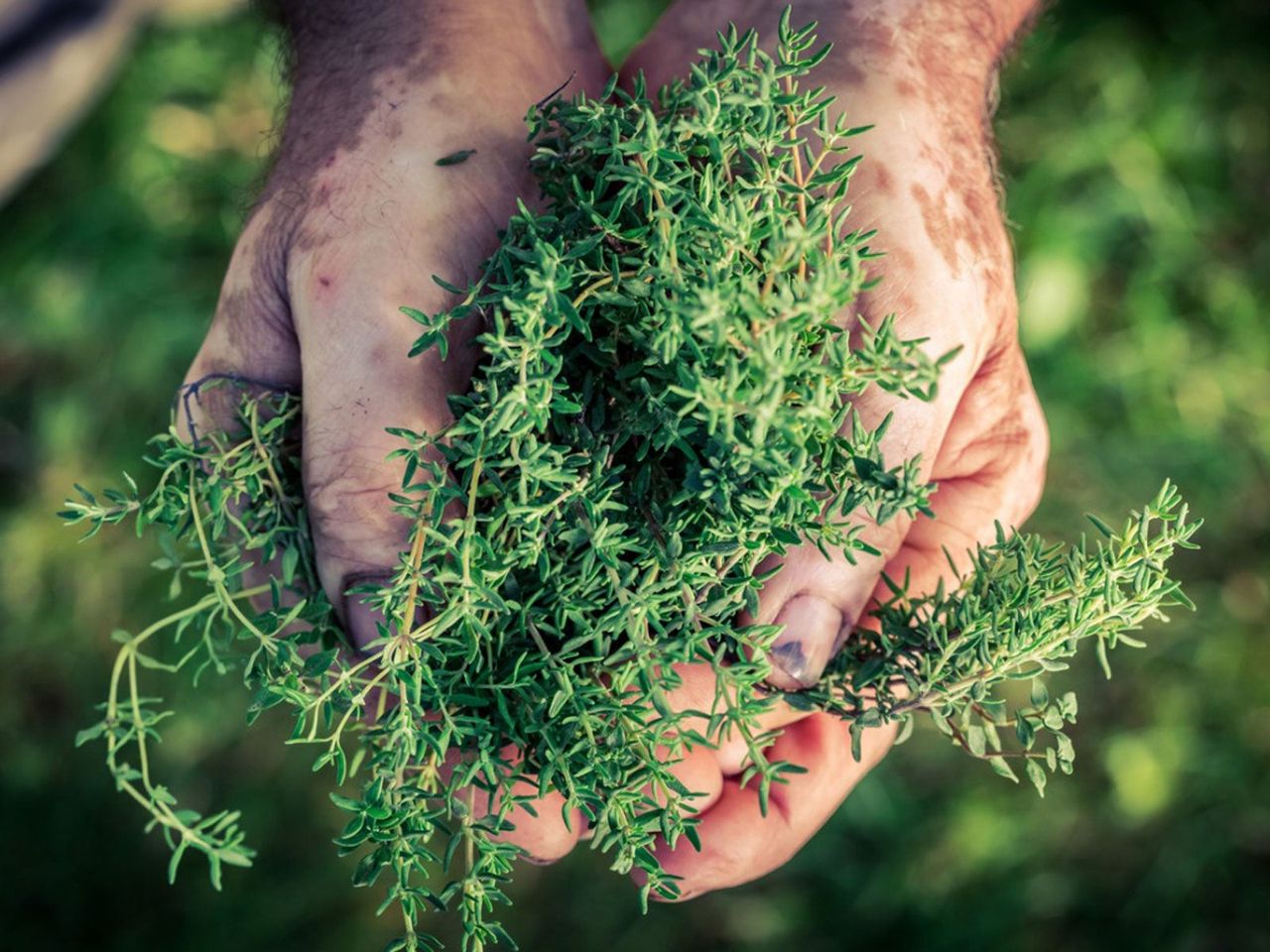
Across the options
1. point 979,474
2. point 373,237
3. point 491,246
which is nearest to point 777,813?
point 979,474

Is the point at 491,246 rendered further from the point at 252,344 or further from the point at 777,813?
the point at 777,813

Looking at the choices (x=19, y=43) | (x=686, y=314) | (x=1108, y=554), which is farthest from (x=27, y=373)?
(x=1108, y=554)

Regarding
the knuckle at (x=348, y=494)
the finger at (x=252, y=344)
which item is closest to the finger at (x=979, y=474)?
the knuckle at (x=348, y=494)

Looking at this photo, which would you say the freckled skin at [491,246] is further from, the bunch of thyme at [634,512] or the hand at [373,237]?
the bunch of thyme at [634,512]

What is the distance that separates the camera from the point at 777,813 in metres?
2.36

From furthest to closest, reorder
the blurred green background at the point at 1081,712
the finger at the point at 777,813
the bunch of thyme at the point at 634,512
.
Result: the blurred green background at the point at 1081,712 → the finger at the point at 777,813 → the bunch of thyme at the point at 634,512

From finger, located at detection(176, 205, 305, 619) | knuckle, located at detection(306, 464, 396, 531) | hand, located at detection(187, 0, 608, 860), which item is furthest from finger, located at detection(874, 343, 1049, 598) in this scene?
finger, located at detection(176, 205, 305, 619)

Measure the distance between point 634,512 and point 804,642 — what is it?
42cm

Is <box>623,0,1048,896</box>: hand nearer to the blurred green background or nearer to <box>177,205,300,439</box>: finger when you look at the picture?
<box>177,205,300,439</box>: finger

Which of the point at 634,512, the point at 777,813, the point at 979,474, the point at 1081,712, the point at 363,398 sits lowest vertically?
the point at 1081,712

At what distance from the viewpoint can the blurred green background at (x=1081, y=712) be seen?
3.77m

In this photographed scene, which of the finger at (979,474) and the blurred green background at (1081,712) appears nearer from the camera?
the finger at (979,474)

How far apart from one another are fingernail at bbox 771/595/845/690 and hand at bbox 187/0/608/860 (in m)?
0.54

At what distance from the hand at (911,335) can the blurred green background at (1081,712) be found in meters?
1.45
